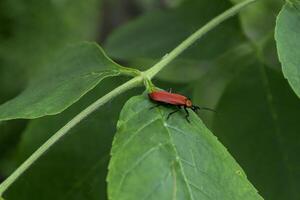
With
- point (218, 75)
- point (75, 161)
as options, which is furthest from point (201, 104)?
point (75, 161)

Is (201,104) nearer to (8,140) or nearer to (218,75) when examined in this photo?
(218,75)

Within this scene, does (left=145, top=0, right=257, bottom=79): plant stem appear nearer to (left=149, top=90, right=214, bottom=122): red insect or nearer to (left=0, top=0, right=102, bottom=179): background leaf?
(left=149, top=90, right=214, bottom=122): red insect

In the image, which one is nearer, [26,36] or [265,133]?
[265,133]

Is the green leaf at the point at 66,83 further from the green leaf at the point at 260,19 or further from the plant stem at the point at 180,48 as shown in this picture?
the green leaf at the point at 260,19

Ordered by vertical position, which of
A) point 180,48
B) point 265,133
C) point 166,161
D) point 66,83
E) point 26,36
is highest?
point 26,36

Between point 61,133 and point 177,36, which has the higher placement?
point 177,36

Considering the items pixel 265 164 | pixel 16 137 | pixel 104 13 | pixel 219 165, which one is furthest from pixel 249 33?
pixel 104 13
